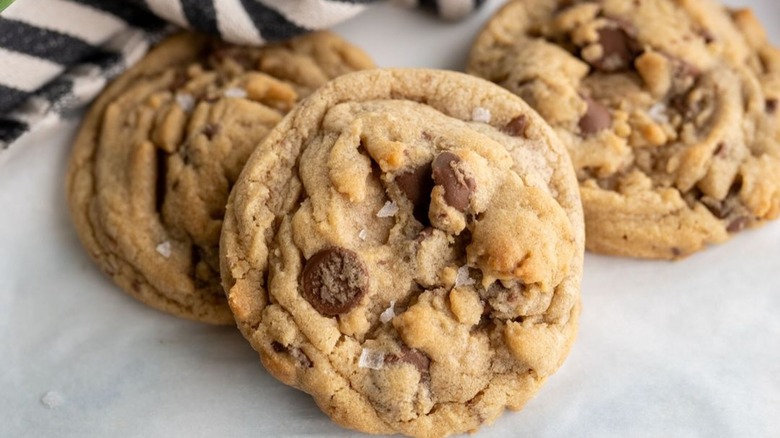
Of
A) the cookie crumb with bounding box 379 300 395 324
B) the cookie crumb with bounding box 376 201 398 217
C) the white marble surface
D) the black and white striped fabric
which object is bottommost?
the white marble surface

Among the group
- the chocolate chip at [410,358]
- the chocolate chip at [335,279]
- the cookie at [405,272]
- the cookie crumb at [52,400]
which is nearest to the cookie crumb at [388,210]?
the cookie at [405,272]

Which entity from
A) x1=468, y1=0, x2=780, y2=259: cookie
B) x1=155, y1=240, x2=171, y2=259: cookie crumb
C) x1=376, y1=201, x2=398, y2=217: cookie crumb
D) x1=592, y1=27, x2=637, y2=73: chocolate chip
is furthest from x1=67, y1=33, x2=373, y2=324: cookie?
x1=592, y1=27, x2=637, y2=73: chocolate chip

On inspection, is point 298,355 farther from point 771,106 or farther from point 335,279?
point 771,106

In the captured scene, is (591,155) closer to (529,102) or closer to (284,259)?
(529,102)

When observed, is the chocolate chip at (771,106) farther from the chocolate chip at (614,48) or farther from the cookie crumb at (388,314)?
the cookie crumb at (388,314)

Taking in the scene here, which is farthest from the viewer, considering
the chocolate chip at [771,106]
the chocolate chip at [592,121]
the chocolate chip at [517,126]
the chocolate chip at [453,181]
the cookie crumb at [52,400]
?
the chocolate chip at [771,106]

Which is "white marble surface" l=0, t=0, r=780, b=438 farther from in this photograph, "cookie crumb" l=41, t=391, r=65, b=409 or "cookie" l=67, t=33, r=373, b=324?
"cookie" l=67, t=33, r=373, b=324
